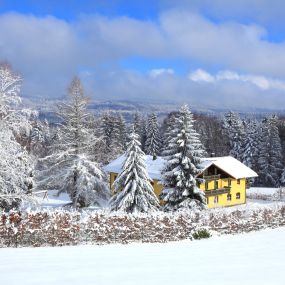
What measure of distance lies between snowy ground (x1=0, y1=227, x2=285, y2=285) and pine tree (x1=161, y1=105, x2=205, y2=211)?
14963mm

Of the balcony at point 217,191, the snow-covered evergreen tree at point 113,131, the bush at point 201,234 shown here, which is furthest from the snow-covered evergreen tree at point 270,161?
the bush at point 201,234

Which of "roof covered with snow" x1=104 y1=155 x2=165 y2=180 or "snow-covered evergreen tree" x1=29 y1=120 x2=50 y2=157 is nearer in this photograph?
"snow-covered evergreen tree" x1=29 y1=120 x2=50 y2=157

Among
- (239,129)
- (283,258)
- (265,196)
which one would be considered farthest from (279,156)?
(283,258)

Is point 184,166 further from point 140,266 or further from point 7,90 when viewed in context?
point 140,266

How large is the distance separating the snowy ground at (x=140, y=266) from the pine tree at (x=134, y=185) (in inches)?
584

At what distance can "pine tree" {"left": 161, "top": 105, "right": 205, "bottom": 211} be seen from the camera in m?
28.3

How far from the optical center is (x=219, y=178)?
46.2m

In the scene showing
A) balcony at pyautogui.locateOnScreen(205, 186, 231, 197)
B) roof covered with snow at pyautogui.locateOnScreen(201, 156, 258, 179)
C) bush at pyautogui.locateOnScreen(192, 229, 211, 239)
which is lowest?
balcony at pyautogui.locateOnScreen(205, 186, 231, 197)

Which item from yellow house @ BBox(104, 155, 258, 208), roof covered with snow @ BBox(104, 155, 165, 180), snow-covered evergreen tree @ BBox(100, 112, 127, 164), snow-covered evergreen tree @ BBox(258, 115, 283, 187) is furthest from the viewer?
snow-covered evergreen tree @ BBox(258, 115, 283, 187)

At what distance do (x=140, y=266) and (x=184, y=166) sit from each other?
64.1ft

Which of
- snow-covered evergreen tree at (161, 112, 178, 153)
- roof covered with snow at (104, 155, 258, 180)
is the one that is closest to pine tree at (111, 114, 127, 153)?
snow-covered evergreen tree at (161, 112, 178, 153)

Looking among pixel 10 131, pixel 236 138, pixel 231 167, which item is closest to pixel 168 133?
pixel 10 131

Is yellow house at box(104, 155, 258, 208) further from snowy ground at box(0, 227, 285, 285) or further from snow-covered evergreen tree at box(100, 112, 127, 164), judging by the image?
snowy ground at box(0, 227, 285, 285)

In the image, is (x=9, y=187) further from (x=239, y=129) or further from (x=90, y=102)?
(x=239, y=129)
